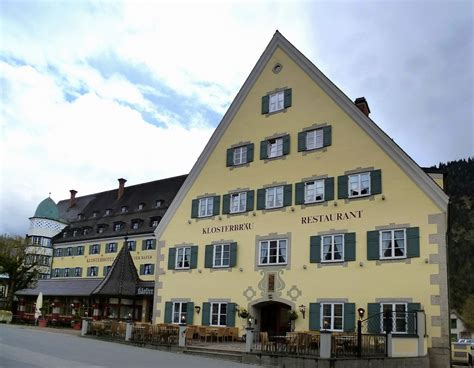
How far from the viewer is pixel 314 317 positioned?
24.3m

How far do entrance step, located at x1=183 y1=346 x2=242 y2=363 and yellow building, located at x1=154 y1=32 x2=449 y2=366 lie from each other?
461 centimetres

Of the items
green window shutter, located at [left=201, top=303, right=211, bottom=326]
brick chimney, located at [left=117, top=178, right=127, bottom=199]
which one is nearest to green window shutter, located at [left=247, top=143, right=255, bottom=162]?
green window shutter, located at [left=201, top=303, right=211, bottom=326]

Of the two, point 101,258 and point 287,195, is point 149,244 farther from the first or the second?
point 287,195

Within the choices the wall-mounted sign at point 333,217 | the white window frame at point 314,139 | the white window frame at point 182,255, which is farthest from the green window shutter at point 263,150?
the white window frame at point 182,255

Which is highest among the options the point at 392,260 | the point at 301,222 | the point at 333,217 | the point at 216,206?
the point at 216,206

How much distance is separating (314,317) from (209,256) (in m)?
7.24

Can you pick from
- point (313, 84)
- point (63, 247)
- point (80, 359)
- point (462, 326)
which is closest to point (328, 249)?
point (313, 84)

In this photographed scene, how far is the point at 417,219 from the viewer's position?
73.8ft

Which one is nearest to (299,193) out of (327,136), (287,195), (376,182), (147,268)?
(287,195)

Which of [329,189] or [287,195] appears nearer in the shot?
[329,189]

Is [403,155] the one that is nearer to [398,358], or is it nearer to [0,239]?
[398,358]

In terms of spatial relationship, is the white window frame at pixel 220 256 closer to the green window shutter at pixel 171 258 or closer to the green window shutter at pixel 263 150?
the green window shutter at pixel 171 258

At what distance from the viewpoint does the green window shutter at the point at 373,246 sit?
76.0 ft

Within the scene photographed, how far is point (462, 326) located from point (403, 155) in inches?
3109
